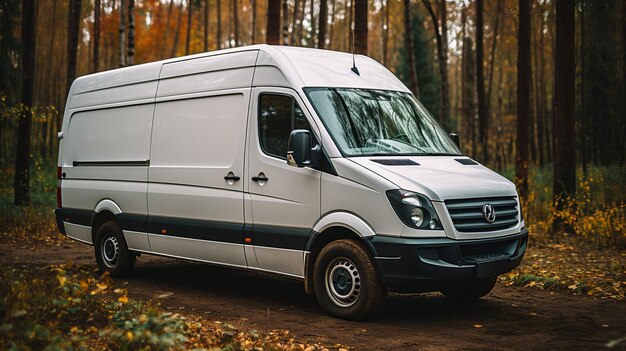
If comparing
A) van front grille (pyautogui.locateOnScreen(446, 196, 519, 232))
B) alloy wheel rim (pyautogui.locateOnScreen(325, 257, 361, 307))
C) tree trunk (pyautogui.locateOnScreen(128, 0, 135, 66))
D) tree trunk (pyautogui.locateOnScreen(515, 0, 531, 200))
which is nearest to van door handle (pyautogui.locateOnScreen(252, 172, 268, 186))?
alloy wheel rim (pyautogui.locateOnScreen(325, 257, 361, 307))

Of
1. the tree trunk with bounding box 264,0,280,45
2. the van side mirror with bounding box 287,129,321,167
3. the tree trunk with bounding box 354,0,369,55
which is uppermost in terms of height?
the tree trunk with bounding box 264,0,280,45

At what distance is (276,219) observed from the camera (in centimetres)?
790

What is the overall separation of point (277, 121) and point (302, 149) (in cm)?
90

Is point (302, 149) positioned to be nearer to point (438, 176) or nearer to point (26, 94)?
point (438, 176)

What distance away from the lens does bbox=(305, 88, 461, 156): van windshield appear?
24.8 ft

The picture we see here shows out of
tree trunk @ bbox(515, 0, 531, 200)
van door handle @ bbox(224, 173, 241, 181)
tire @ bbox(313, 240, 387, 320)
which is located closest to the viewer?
tire @ bbox(313, 240, 387, 320)

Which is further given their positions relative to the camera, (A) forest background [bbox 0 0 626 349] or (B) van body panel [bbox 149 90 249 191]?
(B) van body panel [bbox 149 90 249 191]

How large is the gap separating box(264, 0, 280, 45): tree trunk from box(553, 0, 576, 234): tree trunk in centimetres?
567

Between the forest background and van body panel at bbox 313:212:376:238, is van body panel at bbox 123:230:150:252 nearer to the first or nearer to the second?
the forest background

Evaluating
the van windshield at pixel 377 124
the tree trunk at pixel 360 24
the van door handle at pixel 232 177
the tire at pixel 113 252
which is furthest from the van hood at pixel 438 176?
the tree trunk at pixel 360 24

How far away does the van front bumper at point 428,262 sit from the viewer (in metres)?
6.77

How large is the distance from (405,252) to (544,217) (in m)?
9.87

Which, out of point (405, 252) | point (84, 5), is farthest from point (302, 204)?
point (84, 5)

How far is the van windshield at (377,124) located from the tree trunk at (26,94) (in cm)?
1190
